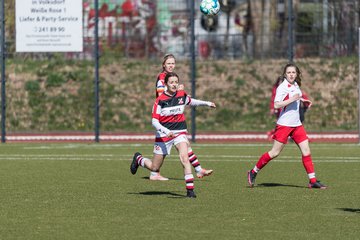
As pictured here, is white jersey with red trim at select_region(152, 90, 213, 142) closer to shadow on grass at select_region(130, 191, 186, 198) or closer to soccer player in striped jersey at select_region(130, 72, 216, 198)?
soccer player in striped jersey at select_region(130, 72, 216, 198)

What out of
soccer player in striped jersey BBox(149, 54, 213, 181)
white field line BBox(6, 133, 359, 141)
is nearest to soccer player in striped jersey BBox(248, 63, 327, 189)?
soccer player in striped jersey BBox(149, 54, 213, 181)

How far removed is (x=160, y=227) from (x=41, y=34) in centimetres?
1898

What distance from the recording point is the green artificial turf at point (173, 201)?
38.4ft

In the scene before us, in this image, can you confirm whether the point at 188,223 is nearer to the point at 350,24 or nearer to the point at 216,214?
the point at 216,214

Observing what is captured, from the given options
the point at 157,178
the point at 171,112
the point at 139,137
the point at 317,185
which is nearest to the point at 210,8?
the point at 157,178

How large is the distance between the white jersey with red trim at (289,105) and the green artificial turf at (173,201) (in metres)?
1.02

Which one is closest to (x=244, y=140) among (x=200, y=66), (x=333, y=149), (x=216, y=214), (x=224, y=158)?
(x=333, y=149)

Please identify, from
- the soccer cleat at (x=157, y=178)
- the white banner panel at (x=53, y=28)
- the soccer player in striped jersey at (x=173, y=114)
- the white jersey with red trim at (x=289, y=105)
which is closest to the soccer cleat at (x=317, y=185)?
the white jersey with red trim at (x=289, y=105)

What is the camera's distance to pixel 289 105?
16.8 m

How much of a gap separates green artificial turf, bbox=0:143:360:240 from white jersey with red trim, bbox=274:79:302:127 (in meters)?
1.02

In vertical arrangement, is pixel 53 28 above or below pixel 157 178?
above

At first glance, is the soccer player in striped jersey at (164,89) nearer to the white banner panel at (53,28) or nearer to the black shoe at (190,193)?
the black shoe at (190,193)

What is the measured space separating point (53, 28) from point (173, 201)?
16270 millimetres

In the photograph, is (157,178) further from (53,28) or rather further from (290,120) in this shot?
(53,28)
